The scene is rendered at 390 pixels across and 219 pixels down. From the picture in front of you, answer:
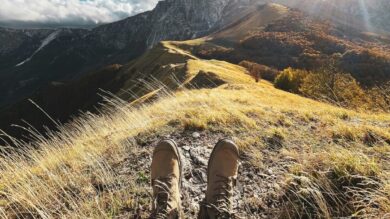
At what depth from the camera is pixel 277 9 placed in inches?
7234

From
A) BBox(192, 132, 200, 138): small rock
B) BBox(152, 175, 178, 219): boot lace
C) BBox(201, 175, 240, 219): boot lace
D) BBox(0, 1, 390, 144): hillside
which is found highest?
BBox(152, 175, 178, 219): boot lace

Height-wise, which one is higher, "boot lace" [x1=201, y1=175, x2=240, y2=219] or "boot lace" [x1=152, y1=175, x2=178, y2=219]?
"boot lace" [x1=152, y1=175, x2=178, y2=219]

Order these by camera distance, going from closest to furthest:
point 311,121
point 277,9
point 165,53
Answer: point 311,121 → point 165,53 → point 277,9

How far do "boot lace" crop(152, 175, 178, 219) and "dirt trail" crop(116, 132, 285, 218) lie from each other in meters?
0.55

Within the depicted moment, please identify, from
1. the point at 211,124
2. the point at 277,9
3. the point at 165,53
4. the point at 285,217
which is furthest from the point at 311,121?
the point at 277,9

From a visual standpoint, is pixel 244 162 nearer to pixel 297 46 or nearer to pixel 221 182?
pixel 221 182

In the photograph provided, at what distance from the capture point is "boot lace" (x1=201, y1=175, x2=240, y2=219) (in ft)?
14.5

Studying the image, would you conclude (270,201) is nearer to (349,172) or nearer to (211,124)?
(349,172)

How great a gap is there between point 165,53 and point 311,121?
9534cm

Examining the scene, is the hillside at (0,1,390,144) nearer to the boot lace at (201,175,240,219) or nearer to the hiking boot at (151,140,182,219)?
the hiking boot at (151,140,182,219)

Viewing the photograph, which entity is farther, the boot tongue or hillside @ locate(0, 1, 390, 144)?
hillside @ locate(0, 1, 390, 144)

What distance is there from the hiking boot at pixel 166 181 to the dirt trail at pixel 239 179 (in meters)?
0.49

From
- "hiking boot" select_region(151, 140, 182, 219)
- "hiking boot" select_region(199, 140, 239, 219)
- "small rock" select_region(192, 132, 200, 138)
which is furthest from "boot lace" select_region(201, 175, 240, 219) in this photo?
"small rock" select_region(192, 132, 200, 138)

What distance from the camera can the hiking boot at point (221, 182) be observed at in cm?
448
